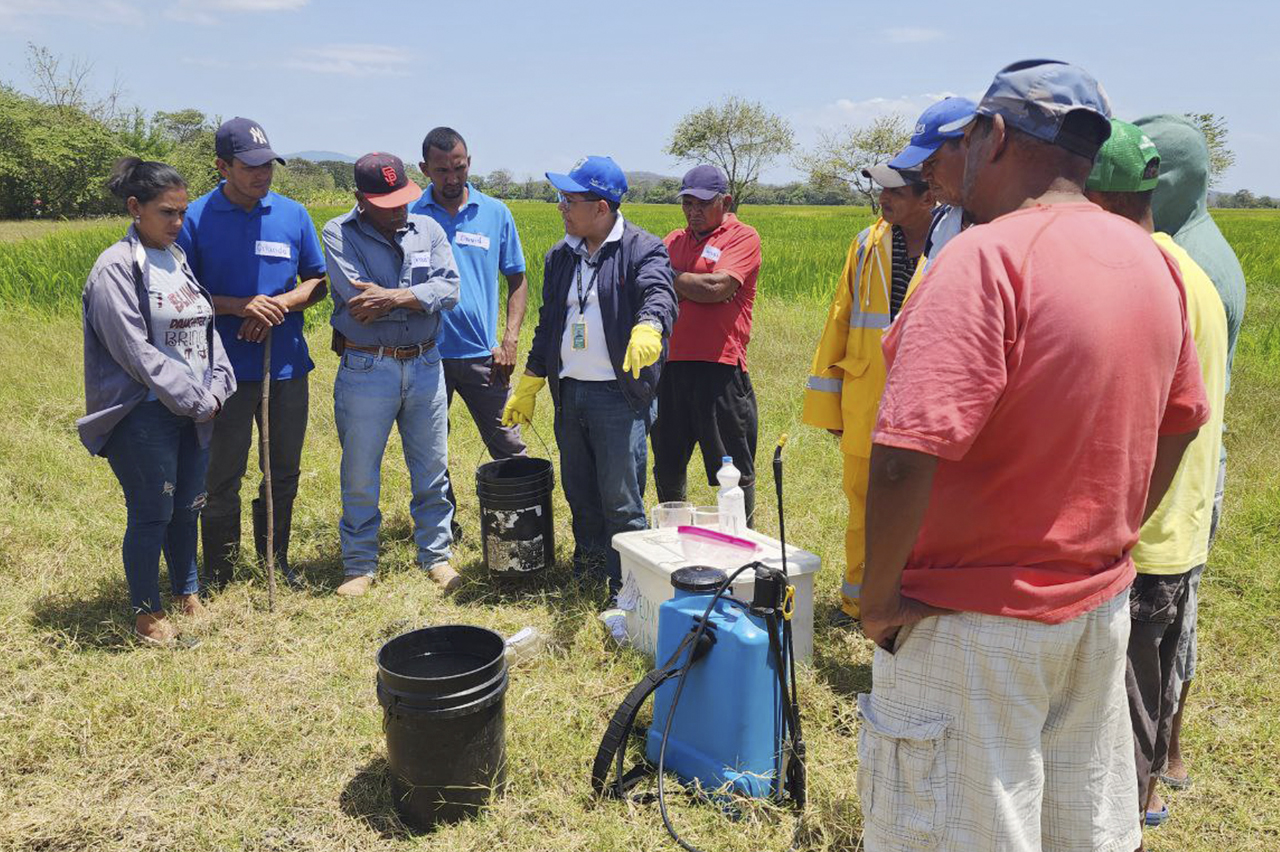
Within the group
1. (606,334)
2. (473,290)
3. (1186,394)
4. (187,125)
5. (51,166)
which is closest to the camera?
(1186,394)

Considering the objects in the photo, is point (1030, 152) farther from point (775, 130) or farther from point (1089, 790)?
point (775, 130)

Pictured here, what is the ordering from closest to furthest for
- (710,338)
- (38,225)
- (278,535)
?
(710,338), (278,535), (38,225)

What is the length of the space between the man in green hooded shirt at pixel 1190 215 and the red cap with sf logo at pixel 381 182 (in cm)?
315

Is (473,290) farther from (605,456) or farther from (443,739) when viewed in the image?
(443,739)

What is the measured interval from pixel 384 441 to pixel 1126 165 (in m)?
3.57

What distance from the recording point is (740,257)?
4.67 m

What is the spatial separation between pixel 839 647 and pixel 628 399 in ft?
4.85

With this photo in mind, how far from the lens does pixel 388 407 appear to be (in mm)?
4461

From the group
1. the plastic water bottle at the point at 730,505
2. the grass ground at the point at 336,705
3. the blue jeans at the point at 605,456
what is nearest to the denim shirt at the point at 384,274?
the blue jeans at the point at 605,456

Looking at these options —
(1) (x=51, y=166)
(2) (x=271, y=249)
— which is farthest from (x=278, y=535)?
(1) (x=51, y=166)

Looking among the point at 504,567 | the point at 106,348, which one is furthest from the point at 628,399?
the point at 106,348

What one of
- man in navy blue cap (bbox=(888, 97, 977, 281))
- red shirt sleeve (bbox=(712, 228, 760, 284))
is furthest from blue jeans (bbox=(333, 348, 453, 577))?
man in navy blue cap (bbox=(888, 97, 977, 281))

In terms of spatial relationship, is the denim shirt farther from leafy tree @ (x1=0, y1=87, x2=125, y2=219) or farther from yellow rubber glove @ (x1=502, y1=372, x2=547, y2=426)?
leafy tree @ (x1=0, y1=87, x2=125, y2=219)

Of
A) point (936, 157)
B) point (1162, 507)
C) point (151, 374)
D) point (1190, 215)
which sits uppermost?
point (936, 157)
